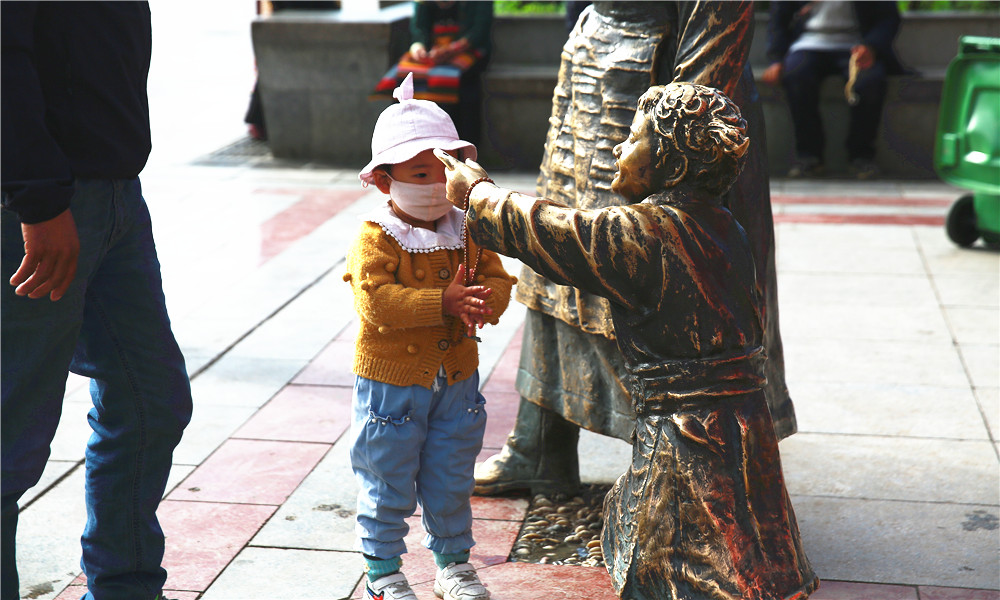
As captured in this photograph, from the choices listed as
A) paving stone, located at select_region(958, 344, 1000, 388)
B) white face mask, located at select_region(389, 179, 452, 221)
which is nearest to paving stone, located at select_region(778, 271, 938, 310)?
paving stone, located at select_region(958, 344, 1000, 388)

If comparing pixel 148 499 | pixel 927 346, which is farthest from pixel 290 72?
pixel 148 499

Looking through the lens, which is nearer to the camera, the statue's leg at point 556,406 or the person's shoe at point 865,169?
the statue's leg at point 556,406

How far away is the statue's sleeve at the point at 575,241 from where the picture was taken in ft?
7.52

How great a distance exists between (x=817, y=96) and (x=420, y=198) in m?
7.12

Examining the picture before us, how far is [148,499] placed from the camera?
9.21ft

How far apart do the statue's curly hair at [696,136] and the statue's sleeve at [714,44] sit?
641 mm

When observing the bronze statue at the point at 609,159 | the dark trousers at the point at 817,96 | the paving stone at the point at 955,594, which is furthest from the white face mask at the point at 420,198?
the dark trousers at the point at 817,96

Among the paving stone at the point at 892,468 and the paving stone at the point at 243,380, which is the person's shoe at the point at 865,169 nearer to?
the paving stone at the point at 892,468

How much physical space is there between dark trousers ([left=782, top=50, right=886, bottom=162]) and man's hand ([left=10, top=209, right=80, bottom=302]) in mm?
7709

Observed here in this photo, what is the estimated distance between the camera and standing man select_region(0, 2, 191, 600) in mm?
2283

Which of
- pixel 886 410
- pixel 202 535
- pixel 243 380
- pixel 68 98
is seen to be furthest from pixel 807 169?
pixel 68 98

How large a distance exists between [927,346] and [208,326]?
3.54 m

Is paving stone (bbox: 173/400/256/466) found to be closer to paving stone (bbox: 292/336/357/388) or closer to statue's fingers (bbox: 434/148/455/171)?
paving stone (bbox: 292/336/357/388)

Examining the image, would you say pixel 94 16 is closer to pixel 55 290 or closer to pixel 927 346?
pixel 55 290
